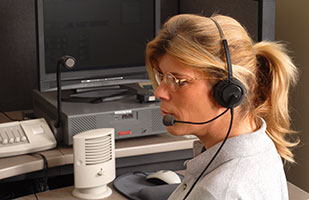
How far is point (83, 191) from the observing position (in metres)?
1.54

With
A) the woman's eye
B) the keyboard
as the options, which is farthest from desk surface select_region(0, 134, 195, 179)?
the woman's eye

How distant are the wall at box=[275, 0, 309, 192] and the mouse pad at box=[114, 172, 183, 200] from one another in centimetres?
58

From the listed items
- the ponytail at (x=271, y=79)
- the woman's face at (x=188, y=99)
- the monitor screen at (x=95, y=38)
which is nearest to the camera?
the woman's face at (x=188, y=99)

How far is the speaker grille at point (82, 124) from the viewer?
65.4 inches

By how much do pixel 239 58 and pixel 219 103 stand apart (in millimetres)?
97

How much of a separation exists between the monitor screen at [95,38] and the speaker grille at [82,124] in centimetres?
21

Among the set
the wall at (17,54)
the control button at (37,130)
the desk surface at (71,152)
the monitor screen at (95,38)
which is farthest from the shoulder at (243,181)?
the wall at (17,54)

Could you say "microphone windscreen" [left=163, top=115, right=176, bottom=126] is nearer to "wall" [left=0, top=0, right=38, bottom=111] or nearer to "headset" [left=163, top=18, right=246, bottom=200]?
"headset" [left=163, top=18, right=246, bottom=200]

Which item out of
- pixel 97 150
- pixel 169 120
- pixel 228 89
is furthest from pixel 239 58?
pixel 97 150

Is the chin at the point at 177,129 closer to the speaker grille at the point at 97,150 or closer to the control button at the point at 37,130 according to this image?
the speaker grille at the point at 97,150

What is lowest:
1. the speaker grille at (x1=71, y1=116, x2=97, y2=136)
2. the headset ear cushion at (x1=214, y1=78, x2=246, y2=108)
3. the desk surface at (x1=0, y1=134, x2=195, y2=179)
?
the desk surface at (x1=0, y1=134, x2=195, y2=179)

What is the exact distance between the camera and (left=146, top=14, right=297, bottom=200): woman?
97cm

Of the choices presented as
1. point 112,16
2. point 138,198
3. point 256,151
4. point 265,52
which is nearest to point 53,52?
point 112,16

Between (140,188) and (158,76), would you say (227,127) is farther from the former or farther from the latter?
(140,188)
